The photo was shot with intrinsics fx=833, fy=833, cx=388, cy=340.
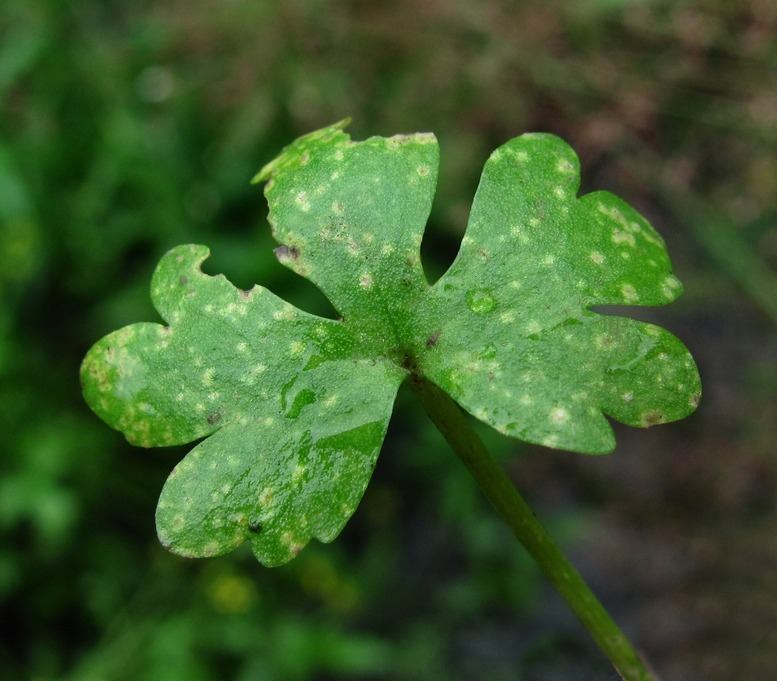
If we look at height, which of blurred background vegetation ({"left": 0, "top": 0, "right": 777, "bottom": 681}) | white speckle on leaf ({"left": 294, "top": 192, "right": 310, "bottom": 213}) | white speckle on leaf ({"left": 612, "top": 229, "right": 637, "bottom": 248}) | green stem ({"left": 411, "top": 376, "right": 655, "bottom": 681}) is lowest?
blurred background vegetation ({"left": 0, "top": 0, "right": 777, "bottom": 681})

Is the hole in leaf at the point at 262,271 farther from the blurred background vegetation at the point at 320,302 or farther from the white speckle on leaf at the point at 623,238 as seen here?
the white speckle on leaf at the point at 623,238

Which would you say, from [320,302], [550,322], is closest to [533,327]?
[550,322]

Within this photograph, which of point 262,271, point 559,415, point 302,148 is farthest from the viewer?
point 262,271

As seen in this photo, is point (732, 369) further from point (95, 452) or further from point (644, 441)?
point (95, 452)

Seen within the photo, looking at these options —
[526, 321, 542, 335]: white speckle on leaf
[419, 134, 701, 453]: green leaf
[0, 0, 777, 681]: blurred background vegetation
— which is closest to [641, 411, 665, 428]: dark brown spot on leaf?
[419, 134, 701, 453]: green leaf

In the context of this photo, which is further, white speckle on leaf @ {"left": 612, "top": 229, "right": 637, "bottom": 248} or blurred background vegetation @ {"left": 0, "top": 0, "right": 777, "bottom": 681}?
blurred background vegetation @ {"left": 0, "top": 0, "right": 777, "bottom": 681}

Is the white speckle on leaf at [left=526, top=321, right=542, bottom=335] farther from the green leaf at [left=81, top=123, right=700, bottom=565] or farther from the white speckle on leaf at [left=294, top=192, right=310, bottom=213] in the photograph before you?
the white speckle on leaf at [left=294, top=192, right=310, bottom=213]

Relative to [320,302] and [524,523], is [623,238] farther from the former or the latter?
[320,302]
